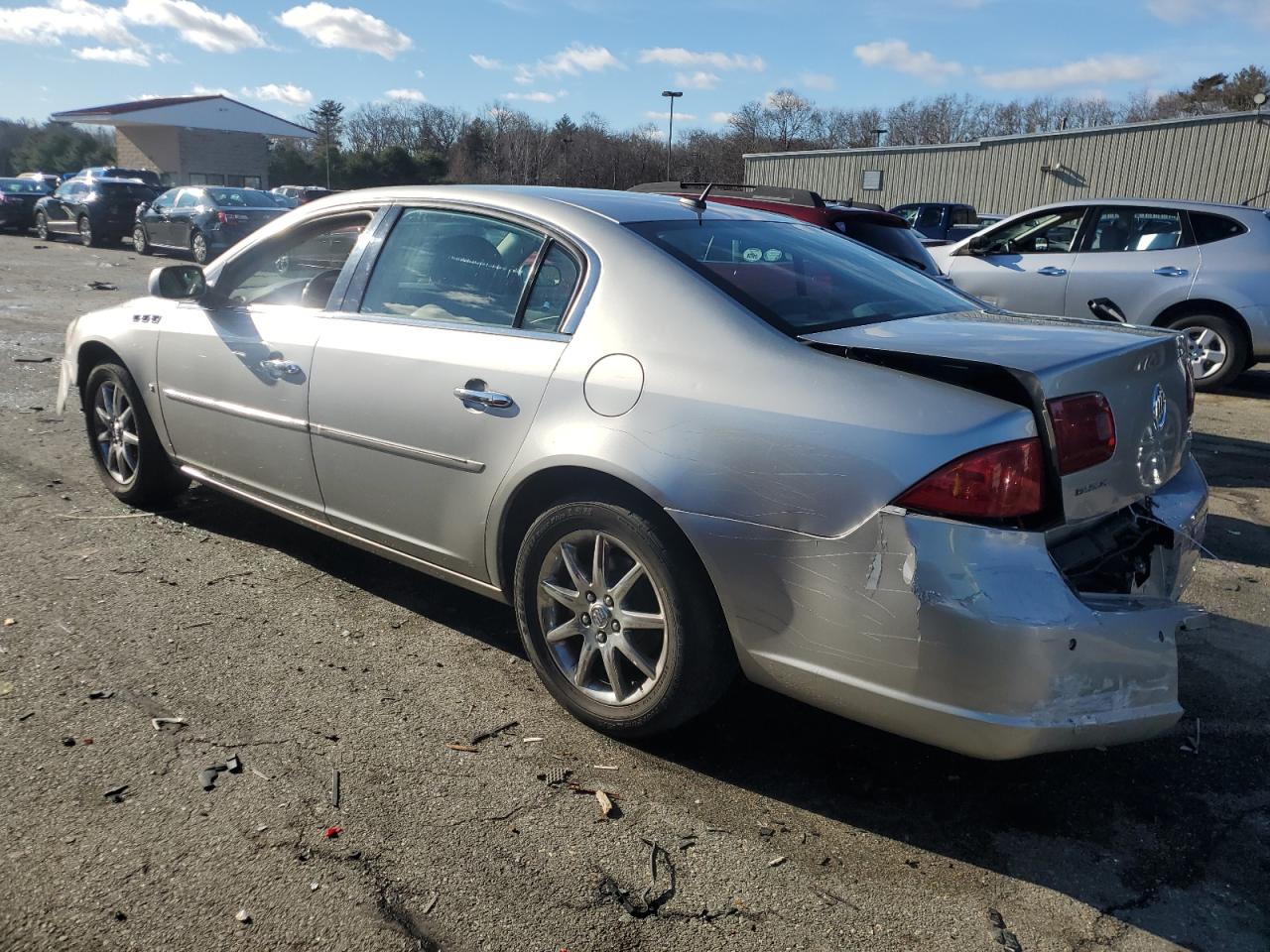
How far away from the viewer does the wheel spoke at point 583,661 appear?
315cm

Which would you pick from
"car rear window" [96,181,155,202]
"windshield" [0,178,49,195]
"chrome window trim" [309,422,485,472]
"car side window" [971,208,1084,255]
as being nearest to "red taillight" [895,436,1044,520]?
"chrome window trim" [309,422,485,472]

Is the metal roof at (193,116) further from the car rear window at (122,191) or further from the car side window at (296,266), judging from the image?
the car side window at (296,266)

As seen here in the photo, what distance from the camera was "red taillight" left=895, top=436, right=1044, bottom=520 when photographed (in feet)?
7.89

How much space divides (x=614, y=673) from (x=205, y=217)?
2021cm

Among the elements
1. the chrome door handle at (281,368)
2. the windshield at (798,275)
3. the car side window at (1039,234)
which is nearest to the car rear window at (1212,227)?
the car side window at (1039,234)

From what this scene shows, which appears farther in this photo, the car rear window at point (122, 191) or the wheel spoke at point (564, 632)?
the car rear window at point (122, 191)

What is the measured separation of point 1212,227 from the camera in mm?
9500

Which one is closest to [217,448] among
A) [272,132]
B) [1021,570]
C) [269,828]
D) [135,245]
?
[269,828]

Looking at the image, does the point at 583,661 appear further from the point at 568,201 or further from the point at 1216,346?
the point at 1216,346

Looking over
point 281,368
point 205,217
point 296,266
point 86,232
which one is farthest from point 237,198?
point 281,368

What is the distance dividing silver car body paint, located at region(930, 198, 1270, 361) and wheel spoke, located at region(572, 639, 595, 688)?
7.66 metres

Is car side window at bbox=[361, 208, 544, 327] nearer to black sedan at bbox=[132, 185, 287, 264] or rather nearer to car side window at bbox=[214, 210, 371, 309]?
car side window at bbox=[214, 210, 371, 309]

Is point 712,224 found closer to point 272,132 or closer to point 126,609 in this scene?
point 126,609

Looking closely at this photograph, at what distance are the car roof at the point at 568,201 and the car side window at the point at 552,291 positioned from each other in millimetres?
189
